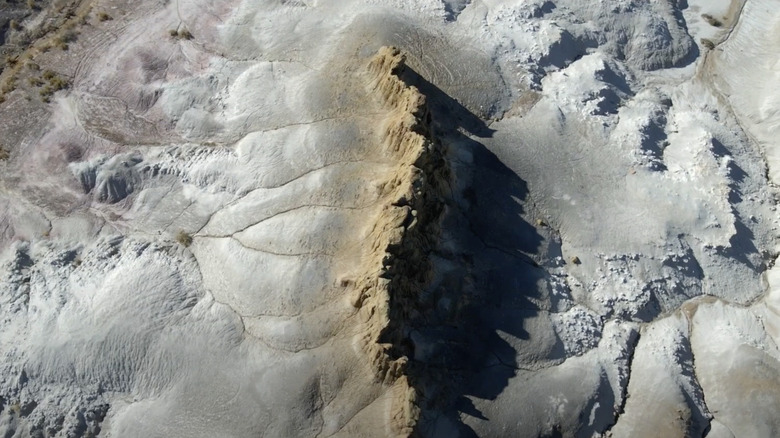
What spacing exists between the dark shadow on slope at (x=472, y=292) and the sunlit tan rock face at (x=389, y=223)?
6 cm

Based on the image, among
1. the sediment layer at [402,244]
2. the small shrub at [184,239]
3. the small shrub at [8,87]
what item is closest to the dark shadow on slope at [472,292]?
the sediment layer at [402,244]

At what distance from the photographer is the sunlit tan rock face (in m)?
14.9

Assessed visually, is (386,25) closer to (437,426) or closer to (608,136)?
(608,136)

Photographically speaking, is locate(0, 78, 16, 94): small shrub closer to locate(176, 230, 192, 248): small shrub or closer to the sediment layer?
locate(176, 230, 192, 248): small shrub

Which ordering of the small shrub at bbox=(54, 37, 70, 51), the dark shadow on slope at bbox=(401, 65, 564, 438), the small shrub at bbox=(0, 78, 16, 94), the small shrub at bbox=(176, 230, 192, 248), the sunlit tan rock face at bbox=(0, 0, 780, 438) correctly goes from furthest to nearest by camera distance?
the small shrub at bbox=(54, 37, 70, 51) < the small shrub at bbox=(0, 78, 16, 94) < the small shrub at bbox=(176, 230, 192, 248) < the sunlit tan rock face at bbox=(0, 0, 780, 438) < the dark shadow on slope at bbox=(401, 65, 564, 438)

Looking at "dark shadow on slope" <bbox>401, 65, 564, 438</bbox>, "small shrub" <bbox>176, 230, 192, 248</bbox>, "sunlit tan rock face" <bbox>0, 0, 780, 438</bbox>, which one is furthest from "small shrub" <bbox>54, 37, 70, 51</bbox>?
"dark shadow on slope" <bbox>401, 65, 564, 438</bbox>

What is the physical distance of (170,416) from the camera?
48.6ft

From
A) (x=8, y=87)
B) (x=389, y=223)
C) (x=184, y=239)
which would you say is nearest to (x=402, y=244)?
(x=389, y=223)

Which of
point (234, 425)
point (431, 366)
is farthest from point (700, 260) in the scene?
point (234, 425)

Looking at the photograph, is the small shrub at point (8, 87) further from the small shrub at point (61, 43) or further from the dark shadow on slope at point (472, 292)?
the dark shadow on slope at point (472, 292)

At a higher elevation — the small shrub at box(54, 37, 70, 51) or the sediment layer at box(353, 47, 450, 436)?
the small shrub at box(54, 37, 70, 51)

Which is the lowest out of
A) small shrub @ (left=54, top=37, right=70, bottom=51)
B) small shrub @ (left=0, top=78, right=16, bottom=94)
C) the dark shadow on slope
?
the dark shadow on slope

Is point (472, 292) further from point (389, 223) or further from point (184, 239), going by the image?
point (184, 239)

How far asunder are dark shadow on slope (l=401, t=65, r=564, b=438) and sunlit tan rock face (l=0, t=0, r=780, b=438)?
0.06 meters
